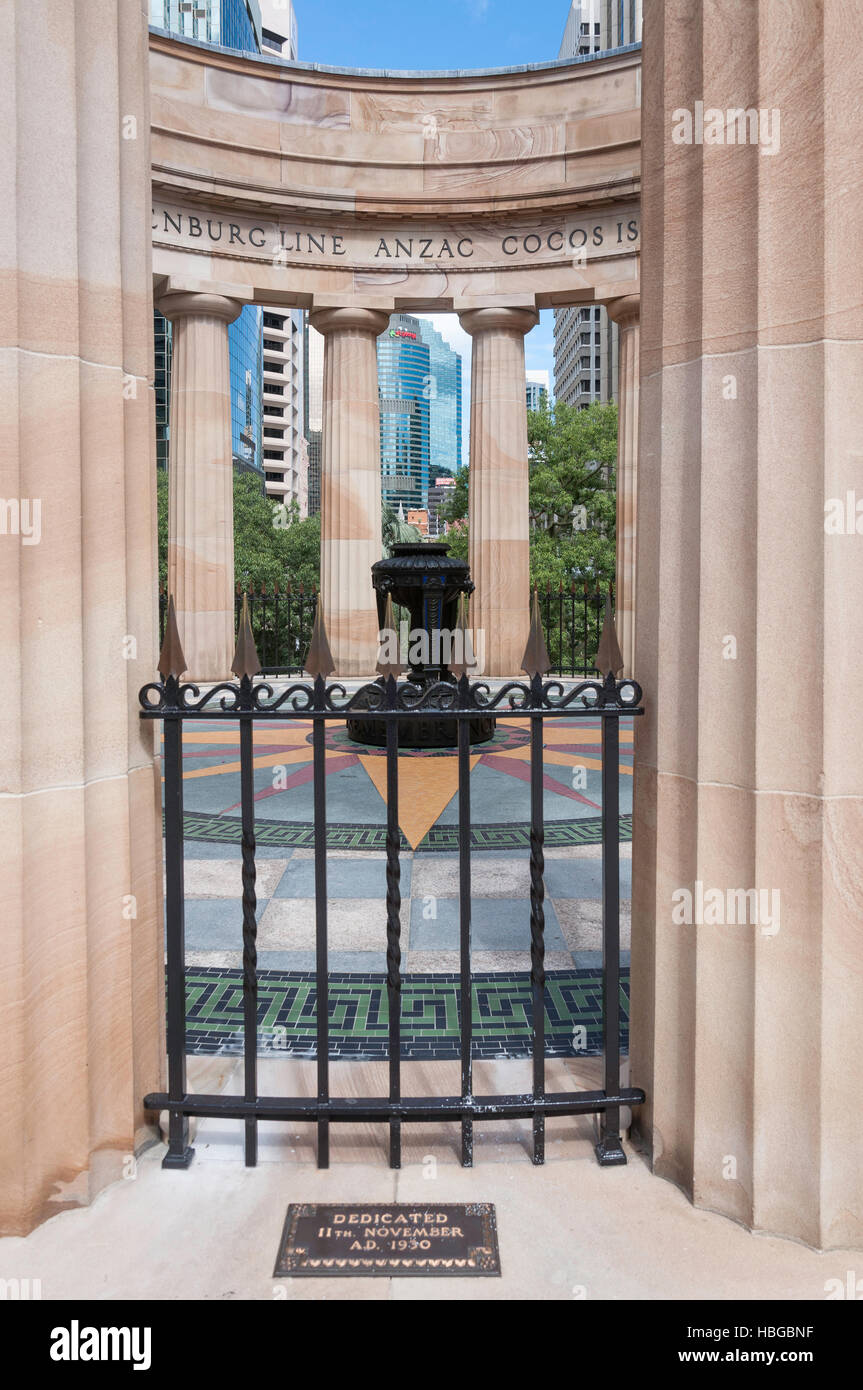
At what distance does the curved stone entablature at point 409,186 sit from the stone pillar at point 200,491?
3.10 feet

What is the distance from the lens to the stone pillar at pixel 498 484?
64.8 ft

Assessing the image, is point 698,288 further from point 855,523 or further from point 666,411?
point 855,523

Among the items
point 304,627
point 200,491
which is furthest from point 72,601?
point 304,627

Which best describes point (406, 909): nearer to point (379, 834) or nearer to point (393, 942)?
point (379, 834)

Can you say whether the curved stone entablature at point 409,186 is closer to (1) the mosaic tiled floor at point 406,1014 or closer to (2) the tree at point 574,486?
(2) the tree at point 574,486

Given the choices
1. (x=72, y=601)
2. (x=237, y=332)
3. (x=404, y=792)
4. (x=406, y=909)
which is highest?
(x=237, y=332)

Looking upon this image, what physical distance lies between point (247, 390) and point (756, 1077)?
317 feet

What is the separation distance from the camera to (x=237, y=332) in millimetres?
86625

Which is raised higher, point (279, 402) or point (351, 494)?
point (279, 402)

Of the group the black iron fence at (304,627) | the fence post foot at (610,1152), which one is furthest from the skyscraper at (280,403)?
the fence post foot at (610,1152)

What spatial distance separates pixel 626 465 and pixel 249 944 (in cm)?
1811

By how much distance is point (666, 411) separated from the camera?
323 centimetres

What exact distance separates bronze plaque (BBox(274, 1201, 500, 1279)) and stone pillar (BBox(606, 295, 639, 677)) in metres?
16.6

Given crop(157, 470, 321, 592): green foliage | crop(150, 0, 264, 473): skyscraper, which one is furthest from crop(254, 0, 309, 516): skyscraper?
crop(157, 470, 321, 592): green foliage
